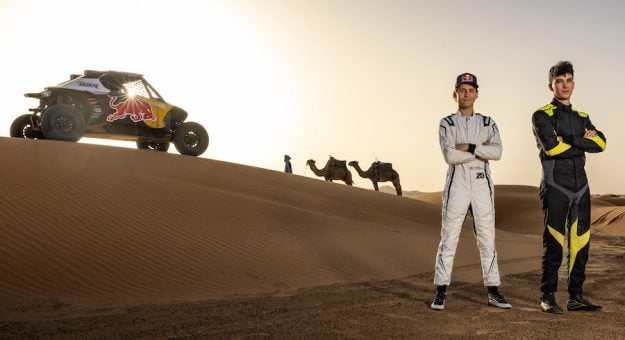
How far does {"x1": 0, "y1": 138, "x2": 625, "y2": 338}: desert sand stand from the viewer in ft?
19.3

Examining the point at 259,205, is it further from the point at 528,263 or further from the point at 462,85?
the point at 462,85

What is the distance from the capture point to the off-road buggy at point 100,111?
17312mm

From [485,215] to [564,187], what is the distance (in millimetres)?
805

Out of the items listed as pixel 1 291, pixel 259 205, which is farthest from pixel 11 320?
pixel 259 205

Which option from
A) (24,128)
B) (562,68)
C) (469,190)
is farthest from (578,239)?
(24,128)

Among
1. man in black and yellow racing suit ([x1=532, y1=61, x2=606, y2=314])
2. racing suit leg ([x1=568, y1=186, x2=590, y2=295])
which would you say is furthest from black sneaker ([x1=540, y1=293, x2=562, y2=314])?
racing suit leg ([x1=568, y1=186, x2=590, y2=295])

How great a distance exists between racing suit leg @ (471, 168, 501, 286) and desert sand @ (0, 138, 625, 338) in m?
0.45

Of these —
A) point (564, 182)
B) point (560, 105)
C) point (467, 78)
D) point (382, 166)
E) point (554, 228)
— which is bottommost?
point (382, 166)

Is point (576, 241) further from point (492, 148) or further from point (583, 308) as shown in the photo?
point (492, 148)

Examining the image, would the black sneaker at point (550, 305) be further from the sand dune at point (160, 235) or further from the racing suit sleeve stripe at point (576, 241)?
the sand dune at point (160, 235)

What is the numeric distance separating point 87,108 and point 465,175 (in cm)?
1347

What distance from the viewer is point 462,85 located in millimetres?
6594

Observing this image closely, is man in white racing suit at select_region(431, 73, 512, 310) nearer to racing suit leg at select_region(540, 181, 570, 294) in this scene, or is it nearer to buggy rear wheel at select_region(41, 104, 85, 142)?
racing suit leg at select_region(540, 181, 570, 294)

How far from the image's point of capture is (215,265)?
10750 millimetres
